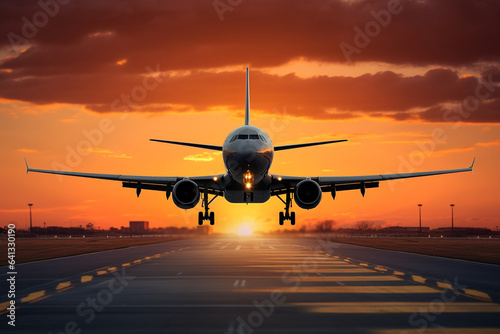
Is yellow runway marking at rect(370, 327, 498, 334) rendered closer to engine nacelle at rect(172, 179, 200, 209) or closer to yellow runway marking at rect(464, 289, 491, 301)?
yellow runway marking at rect(464, 289, 491, 301)

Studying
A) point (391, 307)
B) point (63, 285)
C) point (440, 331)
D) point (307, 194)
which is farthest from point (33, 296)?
point (307, 194)

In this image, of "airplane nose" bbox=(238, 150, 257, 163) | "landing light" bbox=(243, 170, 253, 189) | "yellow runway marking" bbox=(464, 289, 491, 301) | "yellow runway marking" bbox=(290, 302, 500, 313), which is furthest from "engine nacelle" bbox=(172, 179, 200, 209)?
"yellow runway marking" bbox=(464, 289, 491, 301)

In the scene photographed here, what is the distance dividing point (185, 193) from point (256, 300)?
50.0 feet

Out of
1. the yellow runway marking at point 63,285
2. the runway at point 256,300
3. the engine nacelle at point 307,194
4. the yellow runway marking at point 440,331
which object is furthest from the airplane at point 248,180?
the yellow runway marking at point 440,331

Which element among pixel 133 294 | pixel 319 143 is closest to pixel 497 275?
pixel 319 143

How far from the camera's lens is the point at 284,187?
42.4m

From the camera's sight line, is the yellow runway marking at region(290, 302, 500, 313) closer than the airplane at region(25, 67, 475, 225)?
Yes

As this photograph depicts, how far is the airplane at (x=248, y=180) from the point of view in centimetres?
3384

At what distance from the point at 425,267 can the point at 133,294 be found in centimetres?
2360

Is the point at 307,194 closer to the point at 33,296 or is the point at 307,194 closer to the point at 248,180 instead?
the point at 248,180

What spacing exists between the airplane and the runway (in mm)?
4840

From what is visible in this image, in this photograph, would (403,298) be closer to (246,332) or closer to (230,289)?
(230,289)

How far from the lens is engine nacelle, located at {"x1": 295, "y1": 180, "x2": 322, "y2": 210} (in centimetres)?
3872

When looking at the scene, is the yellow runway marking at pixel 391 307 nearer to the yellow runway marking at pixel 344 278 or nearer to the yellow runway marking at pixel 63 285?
the yellow runway marking at pixel 344 278
